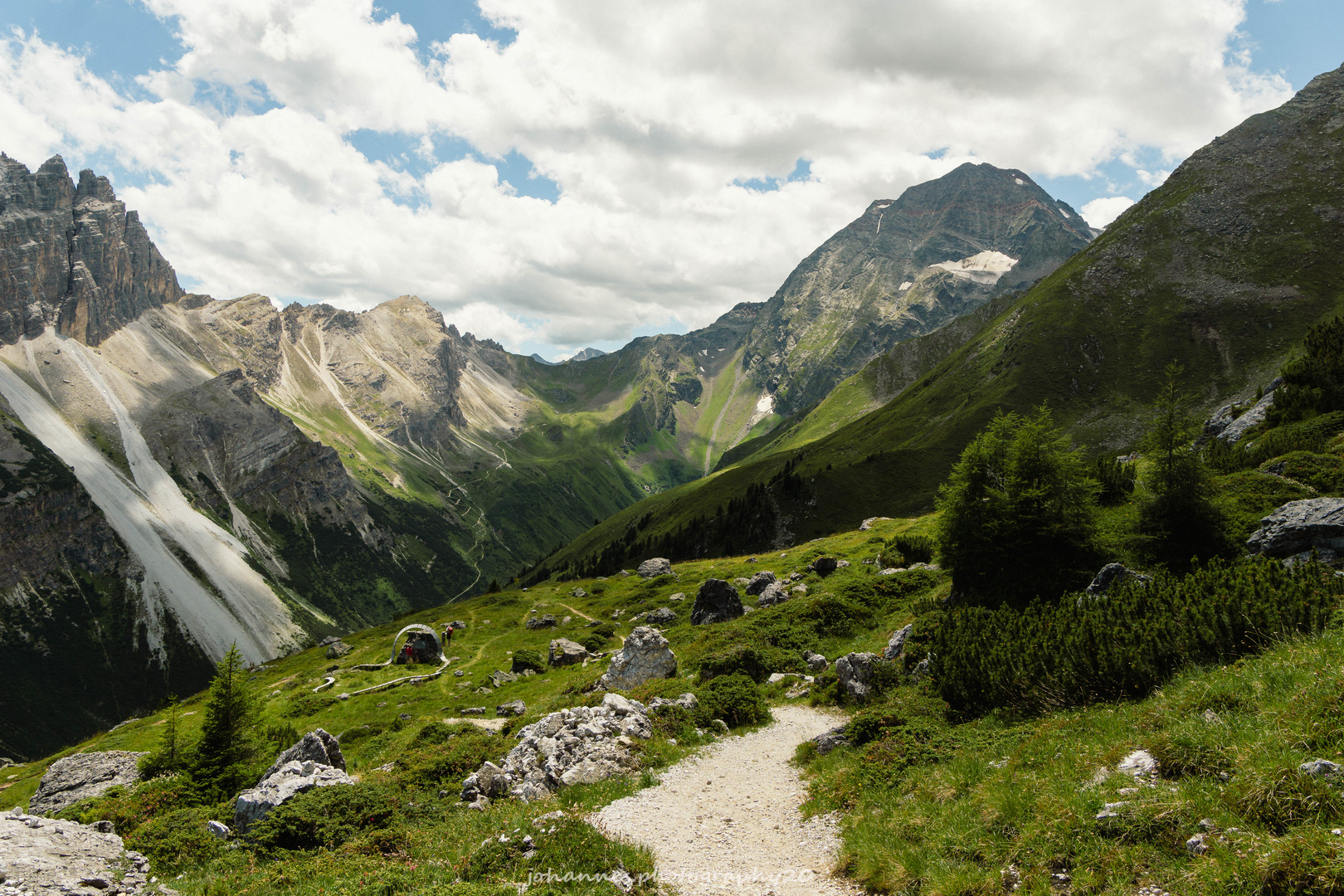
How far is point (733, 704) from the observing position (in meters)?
28.7

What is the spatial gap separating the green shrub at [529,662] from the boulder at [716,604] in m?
16.4

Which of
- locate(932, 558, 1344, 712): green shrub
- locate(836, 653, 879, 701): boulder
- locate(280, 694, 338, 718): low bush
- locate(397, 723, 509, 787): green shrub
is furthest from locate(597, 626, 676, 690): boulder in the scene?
locate(280, 694, 338, 718): low bush

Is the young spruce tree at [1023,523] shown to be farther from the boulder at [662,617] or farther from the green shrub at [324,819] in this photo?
the boulder at [662,617]

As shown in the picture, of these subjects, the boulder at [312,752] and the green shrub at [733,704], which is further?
the green shrub at [733,704]

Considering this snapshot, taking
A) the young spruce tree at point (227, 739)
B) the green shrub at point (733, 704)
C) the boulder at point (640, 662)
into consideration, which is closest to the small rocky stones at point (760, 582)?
the boulder at point (640, 662)

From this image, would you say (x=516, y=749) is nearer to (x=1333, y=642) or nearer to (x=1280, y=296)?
(x=1333, y=642)

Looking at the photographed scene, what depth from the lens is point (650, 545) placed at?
196 metres

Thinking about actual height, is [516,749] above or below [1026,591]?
above

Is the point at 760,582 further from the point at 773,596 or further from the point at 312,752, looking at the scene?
the point at 312,752

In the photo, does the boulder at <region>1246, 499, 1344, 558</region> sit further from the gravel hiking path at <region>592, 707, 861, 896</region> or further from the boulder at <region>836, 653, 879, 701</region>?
the gravel hiking path at <region>592, 707, 861, 896</region>

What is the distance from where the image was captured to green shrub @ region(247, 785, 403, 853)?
1755 cm

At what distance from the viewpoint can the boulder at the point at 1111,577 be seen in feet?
80.5

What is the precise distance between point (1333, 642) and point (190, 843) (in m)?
31.3

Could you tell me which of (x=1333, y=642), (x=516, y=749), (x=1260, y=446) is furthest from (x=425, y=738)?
(x=1260, y=446)
